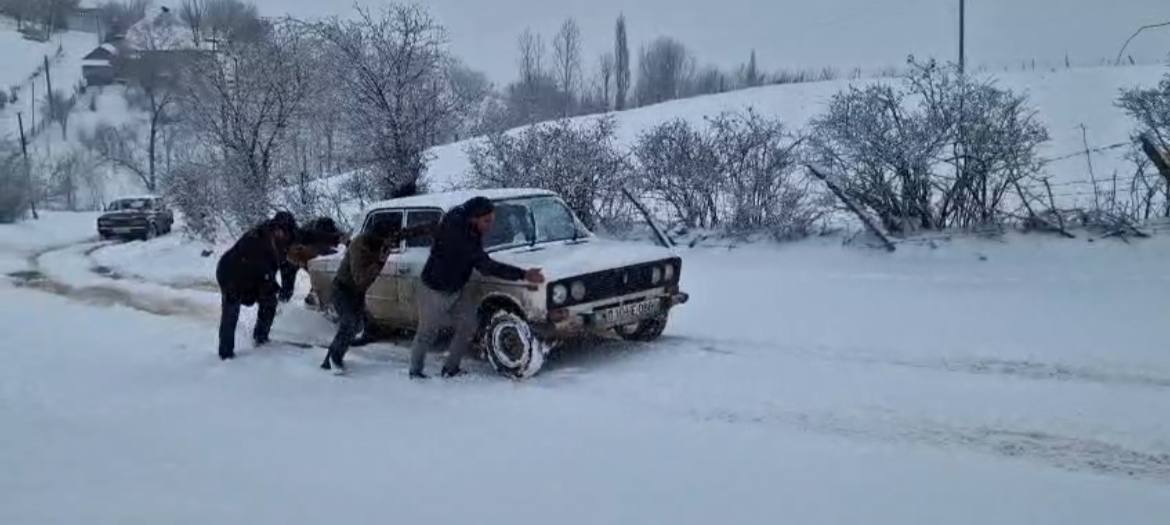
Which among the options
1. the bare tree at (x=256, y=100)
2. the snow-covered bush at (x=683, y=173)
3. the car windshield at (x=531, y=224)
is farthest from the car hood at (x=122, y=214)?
the car windshield at (x=531, y=224)

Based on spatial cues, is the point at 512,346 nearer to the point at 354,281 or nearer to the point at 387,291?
the point at 354,281

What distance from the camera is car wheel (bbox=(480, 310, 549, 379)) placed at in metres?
6.92

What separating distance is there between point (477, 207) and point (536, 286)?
788 millimetres

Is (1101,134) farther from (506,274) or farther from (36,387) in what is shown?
(36,387)

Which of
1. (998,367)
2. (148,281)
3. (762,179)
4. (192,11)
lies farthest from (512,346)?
(192,11)

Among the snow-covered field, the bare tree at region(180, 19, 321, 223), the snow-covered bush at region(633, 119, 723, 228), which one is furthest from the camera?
the bare tree at region(180, 19, 321, 223)

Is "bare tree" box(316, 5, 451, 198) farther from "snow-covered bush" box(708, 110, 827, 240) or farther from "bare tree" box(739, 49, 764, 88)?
"bare tree" box(739, 49, 764, 88)

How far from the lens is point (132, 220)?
27.7 metres

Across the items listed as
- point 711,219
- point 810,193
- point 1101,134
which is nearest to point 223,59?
point 711,219

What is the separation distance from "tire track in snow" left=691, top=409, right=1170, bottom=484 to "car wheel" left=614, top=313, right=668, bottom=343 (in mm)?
2282

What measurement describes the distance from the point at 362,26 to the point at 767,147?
9044 mm

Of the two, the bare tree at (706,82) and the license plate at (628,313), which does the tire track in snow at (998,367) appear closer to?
the license plate at (628,313)

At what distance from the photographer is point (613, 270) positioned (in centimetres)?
726

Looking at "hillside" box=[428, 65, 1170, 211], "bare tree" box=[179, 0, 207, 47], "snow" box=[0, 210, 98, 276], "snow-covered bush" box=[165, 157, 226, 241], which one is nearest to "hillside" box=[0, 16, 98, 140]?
"bare tree" box=[179, 0, 207, 47]
